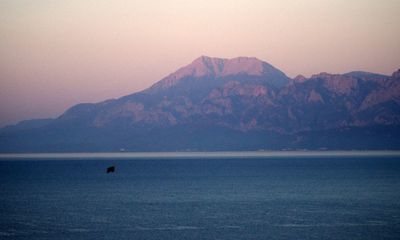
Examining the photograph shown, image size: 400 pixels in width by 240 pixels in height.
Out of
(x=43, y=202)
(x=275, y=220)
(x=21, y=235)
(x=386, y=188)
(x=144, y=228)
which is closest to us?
(x=21, y=235)

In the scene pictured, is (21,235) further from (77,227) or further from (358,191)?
(358,191)

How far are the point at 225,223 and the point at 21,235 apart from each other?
20.0 m

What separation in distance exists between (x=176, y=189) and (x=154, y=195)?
1416cm

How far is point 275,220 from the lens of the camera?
80.6 meters

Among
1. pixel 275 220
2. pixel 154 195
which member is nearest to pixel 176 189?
pixel 154 195

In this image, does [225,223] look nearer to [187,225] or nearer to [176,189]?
[187,225]

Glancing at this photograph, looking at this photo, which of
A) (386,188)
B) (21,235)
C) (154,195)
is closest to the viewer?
(21,235)

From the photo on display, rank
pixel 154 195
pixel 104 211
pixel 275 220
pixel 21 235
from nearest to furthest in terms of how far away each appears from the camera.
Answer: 1. pixel 21 235
2. pixel 275 220
3. pixel 104 211
4. pixel 154 195

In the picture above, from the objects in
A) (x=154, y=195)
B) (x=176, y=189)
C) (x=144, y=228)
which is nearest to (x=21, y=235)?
(x=144, y=228)

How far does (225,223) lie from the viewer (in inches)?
3081

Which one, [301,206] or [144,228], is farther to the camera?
[301,206]

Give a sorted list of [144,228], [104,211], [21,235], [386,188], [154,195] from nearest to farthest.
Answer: [21,235]
[144,228]
[104,211]
[154,195]
[386,188]

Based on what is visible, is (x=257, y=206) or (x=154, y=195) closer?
(x=257, y=206)

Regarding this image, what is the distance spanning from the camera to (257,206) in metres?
96.0
